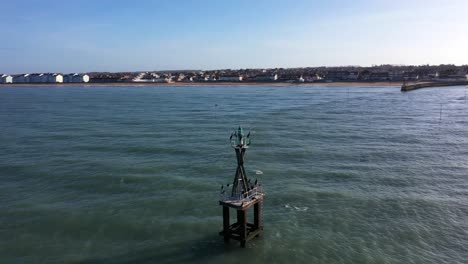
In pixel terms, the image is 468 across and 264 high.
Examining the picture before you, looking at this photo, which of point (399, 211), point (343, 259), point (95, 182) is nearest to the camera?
point (343, 259)

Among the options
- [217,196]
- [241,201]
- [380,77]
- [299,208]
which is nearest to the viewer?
[241,201]

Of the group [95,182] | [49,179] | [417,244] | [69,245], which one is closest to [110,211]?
[69,245]

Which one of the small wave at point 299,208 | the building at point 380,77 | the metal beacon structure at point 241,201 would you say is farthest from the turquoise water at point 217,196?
the building at point 380,77

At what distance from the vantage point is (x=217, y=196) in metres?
23.2

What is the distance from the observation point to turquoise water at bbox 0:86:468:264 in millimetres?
17145

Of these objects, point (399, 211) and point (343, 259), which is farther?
point (399, 211)

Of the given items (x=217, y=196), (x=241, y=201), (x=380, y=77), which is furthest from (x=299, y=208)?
(x=380, y=77)

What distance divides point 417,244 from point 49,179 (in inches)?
943

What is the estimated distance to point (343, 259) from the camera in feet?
53.8

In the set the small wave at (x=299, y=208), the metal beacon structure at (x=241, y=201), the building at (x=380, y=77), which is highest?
the building at (x=380, y=77)

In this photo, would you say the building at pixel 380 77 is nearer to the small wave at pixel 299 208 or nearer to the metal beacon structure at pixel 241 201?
the small wave at pixel 299 208

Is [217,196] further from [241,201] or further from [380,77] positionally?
[380,77]

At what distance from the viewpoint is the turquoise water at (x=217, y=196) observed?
17145 millimetres

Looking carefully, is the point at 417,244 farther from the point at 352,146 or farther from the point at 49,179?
the point at 49,179
